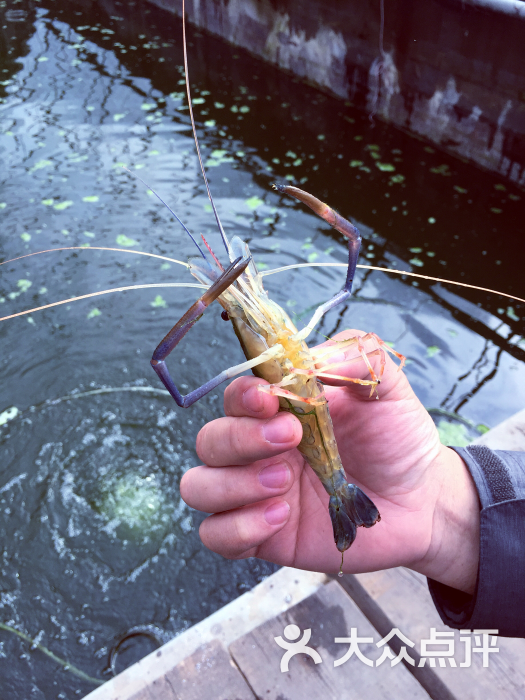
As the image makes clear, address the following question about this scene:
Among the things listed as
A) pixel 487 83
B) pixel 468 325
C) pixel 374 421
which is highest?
pixel 487 83

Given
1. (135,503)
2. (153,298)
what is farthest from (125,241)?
(135,503)

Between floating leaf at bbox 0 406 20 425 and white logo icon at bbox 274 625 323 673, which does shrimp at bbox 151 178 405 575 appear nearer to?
white logo icon at bbox 274 625 323 673

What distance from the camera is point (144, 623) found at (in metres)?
3.64

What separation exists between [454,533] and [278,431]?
3.27ft

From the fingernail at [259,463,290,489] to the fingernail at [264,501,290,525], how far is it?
0.33 ft

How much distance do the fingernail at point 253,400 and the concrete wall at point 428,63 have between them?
23.8ft

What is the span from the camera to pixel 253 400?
5.98 feet

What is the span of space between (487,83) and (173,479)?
7.09 m

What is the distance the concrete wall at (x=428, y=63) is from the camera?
700 centimetres

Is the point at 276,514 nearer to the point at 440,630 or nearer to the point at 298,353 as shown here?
A: the point at 298,353

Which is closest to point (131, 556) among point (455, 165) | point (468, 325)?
point (468, 325)

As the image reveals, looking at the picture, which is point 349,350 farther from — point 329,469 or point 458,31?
point 458,31

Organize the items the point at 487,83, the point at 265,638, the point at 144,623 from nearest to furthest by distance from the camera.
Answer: the point at 265,638 < the point at 144,623 < the point at 487,83

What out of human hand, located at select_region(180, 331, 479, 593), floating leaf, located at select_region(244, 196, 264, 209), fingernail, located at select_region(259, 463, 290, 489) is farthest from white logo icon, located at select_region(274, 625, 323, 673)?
floating leaf, located at select_region(244, 196, 264, 209)
